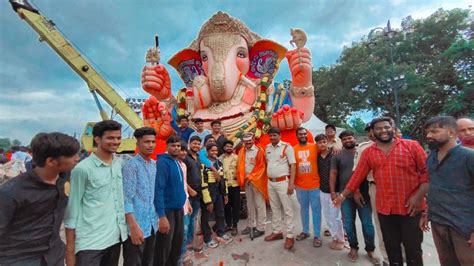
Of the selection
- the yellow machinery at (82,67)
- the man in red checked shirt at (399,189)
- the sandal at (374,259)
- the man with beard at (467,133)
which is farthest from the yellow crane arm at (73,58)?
the man with beard at (467,133)

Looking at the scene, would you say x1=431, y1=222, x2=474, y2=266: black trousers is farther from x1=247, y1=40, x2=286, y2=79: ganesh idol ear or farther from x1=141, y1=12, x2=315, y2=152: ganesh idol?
x1=247, y1=40, x2=286, y2=79: ganesh idol ear

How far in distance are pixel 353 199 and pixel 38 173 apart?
2.86 meters

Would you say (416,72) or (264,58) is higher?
(416,72)

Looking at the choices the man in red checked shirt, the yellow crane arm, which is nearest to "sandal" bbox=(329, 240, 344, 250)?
the man in red checked shirt

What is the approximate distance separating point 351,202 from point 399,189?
861mm

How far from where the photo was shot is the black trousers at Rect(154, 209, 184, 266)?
2.40 meters

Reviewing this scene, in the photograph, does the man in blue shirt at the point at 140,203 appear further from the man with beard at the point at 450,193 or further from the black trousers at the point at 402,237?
the man with beard at the point at 450,193

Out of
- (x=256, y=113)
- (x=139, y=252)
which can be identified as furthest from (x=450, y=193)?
(x=256, y=113)

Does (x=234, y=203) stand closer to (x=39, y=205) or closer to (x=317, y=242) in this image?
(x=317, y=242)

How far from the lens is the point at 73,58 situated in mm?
12953

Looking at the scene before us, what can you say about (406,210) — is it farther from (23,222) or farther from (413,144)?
(23,222)

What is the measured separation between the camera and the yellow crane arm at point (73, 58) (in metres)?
12.1

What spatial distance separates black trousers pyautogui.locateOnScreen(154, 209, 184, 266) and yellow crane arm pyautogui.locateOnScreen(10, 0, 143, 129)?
12816 mm

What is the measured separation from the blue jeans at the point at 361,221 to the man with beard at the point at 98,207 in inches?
90.3
